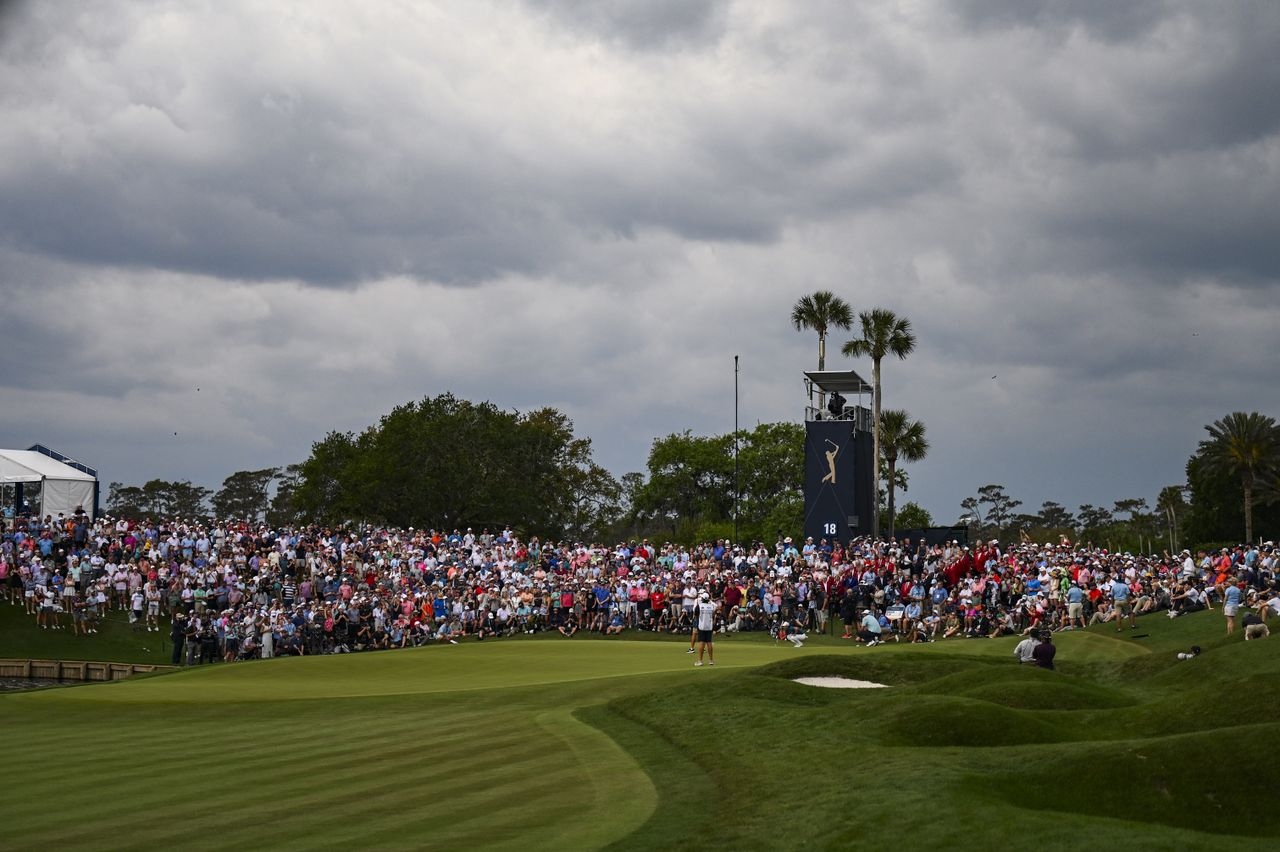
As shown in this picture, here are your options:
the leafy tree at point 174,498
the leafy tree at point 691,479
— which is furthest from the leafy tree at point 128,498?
the leafy tree at point 691,479

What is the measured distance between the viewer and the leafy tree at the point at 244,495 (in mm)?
156500

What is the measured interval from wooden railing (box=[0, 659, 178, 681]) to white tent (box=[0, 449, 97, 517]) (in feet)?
63.6

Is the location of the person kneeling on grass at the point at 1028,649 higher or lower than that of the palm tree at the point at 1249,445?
lower

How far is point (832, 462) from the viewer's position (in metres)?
60.6

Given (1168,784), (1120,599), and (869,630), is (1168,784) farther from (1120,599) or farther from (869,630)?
(869,630)

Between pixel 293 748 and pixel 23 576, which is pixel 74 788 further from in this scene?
pixel 23 576

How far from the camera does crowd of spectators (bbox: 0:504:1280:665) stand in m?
Result: 39.1

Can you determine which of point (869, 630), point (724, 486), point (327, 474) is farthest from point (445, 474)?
point (869, 630)

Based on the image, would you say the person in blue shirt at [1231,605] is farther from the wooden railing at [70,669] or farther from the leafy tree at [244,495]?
the leafy tree at [244,495]

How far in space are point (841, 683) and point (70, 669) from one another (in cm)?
3005

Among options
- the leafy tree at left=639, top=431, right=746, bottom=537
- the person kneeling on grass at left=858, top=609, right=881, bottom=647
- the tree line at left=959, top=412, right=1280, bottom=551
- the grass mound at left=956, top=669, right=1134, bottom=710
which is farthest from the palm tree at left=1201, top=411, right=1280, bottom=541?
the grass mound at left=956, top=669, right=1134, bottom=710

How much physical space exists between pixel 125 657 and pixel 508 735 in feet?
96.7

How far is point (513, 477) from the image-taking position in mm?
94625

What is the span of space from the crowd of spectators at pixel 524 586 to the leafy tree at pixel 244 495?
108 metres
